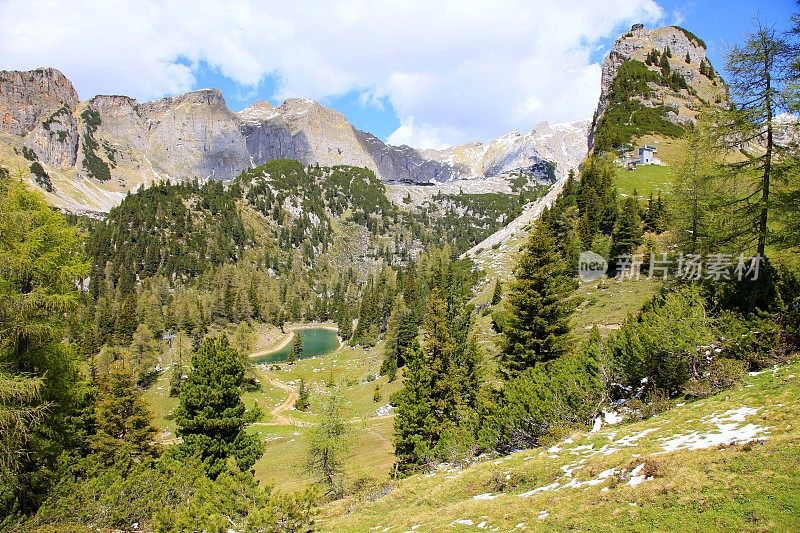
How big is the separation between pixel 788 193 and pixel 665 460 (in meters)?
15.6

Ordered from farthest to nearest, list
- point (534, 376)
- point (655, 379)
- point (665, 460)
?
1. point (534, 376)
2. point (655, 379)
3. point (665, 460)

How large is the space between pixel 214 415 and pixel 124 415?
10050 mm

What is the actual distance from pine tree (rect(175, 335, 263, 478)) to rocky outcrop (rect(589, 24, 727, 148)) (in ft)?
358

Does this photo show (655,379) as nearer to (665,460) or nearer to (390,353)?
(665,460)

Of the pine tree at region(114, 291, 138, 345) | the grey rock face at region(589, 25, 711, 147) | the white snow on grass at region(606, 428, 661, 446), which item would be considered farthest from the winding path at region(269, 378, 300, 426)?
the grey rock face at region(589, 25, 711, 147)

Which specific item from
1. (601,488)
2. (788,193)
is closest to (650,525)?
(601,488)

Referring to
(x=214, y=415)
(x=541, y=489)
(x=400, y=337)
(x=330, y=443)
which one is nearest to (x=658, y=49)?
(x=400, y=337)

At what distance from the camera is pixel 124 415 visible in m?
34.3

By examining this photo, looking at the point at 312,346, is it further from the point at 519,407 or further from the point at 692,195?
the point at 519,407

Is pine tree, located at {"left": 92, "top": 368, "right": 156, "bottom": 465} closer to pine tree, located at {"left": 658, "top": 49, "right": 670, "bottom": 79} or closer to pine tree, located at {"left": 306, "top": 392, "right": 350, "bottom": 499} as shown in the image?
pine tree, located at {"left": 306, "top": 392, "right": 350, "bottom": 499}

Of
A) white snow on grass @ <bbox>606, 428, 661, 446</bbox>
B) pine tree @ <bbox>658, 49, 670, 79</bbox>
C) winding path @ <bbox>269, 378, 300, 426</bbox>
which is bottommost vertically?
winding path @ <bbox>269, 378, 300, 426</bbox>

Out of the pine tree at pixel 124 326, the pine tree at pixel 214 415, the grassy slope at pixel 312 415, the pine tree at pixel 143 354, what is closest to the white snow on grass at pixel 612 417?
the grassy slope at pixel 312 415

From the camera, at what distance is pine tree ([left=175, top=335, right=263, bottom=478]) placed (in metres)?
28.9

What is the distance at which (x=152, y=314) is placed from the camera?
5103 inches
